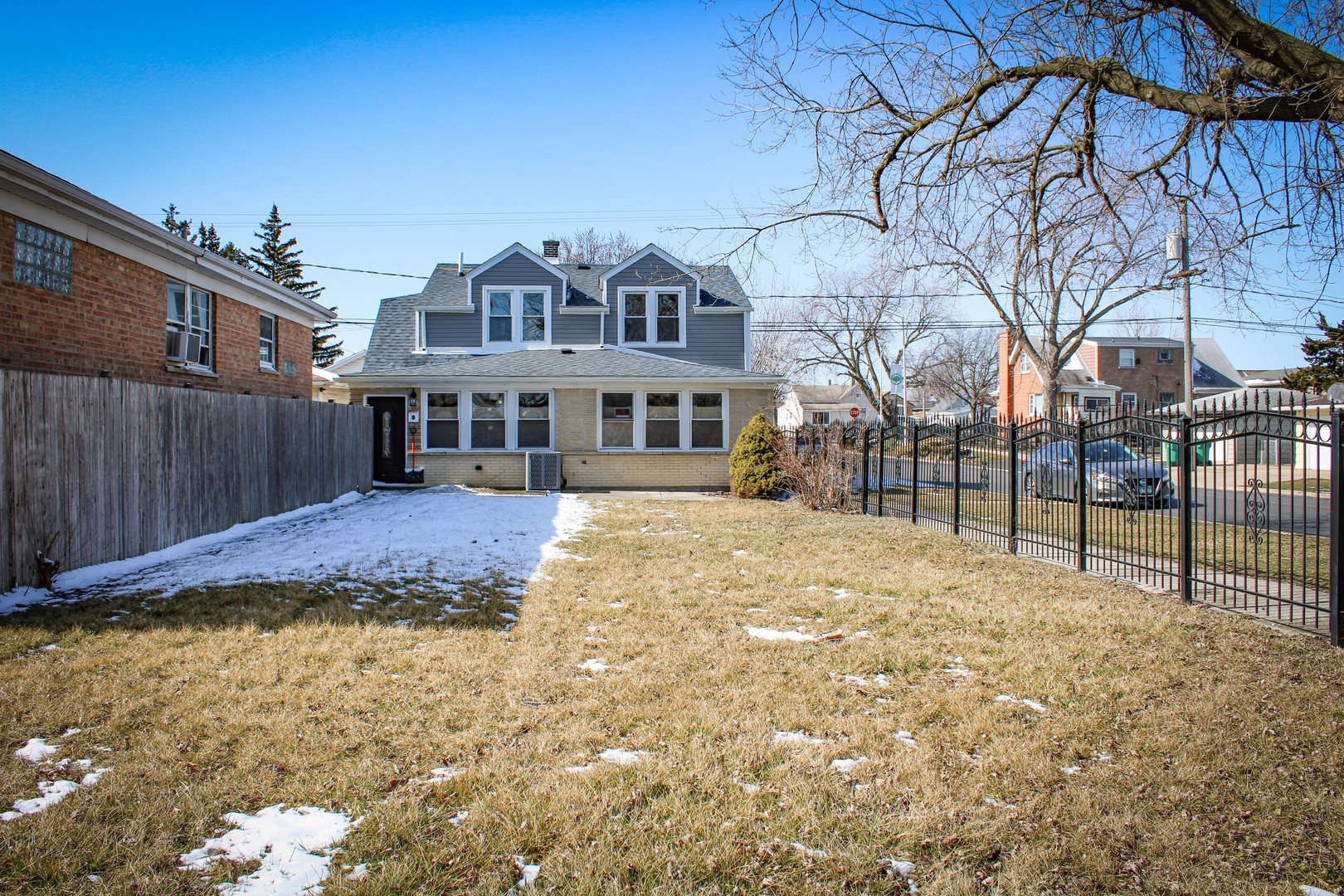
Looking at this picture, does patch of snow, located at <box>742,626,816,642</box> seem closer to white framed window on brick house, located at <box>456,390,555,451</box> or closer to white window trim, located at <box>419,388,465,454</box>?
white framed window on brick house, located at <box>456,390,555,451</box>

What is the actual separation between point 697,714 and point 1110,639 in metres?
3.54

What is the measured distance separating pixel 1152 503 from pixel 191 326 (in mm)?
14062

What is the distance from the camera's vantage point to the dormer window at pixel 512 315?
2045 cm

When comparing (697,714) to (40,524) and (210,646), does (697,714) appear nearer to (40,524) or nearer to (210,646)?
(210,646)

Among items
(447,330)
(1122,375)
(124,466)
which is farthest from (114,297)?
(1122,375)

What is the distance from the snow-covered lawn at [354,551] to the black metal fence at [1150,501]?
586 centimetres

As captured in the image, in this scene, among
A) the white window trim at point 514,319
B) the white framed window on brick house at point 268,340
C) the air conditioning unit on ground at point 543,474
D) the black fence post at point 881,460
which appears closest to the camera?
the black fence post at point 881,460

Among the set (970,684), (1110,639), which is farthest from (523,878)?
(1110,639)

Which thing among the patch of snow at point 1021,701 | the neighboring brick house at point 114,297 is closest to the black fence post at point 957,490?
the patch of snow at point 1021,701

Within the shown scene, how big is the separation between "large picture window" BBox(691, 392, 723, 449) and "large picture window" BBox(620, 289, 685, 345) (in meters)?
2.16

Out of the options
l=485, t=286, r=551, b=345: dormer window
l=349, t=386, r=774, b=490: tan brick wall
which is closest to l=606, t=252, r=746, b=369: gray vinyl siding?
l=349, t=386, r=774, b=490: tan brick wall

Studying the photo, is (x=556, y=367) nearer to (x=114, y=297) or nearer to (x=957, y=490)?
(x=114, y=297)

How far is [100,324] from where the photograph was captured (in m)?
10.2

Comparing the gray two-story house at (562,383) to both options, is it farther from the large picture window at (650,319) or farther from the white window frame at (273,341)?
the white window frame at (273,341)
